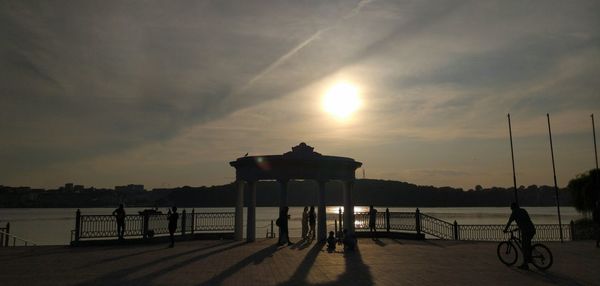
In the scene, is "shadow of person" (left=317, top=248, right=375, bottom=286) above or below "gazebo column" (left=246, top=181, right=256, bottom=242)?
below

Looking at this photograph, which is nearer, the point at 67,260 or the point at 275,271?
the point at 275,271

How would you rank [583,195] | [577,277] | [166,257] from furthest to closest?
[583,195] < [166,257] < [577,277]

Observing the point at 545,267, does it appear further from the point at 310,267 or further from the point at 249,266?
the point at 249,266

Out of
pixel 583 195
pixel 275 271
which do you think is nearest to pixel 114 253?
pixel 275 271

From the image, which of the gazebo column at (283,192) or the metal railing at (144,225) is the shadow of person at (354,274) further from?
the metal railing at (144,225)

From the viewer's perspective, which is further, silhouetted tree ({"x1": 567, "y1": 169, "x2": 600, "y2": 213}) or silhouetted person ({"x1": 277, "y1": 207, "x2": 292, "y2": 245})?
silhouetted tree ({"x1": 567, "y1": 169, "x2": 600, "y2": 213})

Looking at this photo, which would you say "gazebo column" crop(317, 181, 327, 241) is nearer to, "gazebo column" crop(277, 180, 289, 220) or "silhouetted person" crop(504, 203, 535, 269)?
"gazebo column" crop(277, 180, 289, 220)

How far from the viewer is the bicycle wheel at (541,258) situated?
13349 millimetres

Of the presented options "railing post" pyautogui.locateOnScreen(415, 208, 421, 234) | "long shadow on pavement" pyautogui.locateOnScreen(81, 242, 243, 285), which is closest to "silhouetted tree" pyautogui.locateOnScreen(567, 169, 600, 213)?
"railing post" pyautogui.locateOnScreen(415, 208, 421, 234)

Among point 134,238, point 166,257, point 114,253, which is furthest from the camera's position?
point 134,238

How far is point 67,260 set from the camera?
51.1ft

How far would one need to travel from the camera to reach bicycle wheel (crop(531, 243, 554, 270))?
1335 centimetres

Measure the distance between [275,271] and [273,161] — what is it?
997 cm

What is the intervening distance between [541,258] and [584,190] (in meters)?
37.2
